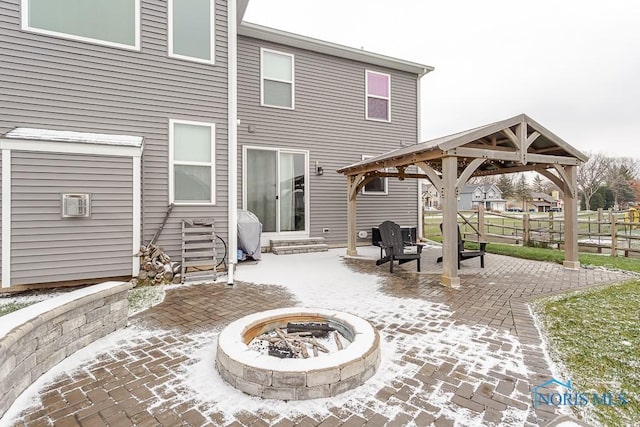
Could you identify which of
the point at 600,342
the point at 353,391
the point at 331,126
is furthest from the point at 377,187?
the point at 353,391

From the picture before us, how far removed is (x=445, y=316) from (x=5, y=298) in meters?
5.85

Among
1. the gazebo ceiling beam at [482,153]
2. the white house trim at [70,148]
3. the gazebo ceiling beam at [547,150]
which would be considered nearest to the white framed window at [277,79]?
the white house trim at [70,148]

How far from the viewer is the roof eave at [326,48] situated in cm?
806

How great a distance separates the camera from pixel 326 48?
29.3ft

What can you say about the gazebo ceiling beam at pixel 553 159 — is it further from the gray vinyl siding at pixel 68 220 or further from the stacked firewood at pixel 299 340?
the gray vinyl siding at pixel 68 220

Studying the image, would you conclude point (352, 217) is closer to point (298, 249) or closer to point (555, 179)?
point (298, 249)

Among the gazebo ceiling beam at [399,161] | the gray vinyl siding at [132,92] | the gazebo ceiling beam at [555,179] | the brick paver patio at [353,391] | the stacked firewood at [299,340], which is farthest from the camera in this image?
the gazebo ceiling beam at [555,179]

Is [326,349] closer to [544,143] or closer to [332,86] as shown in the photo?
[544,143]

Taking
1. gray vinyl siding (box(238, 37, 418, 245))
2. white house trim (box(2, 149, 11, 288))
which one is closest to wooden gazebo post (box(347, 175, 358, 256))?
gray vinyl siding (box(238, 37, 418, 245))

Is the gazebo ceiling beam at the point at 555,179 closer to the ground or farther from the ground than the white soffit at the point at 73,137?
closer to the ground

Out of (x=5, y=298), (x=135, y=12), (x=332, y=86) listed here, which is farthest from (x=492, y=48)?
(x=5, y=298)

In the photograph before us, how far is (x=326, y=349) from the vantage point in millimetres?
2660

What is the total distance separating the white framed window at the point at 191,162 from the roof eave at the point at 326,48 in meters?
3.45

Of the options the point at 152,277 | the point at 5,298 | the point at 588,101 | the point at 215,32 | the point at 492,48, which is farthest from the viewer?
the point at 588,101
